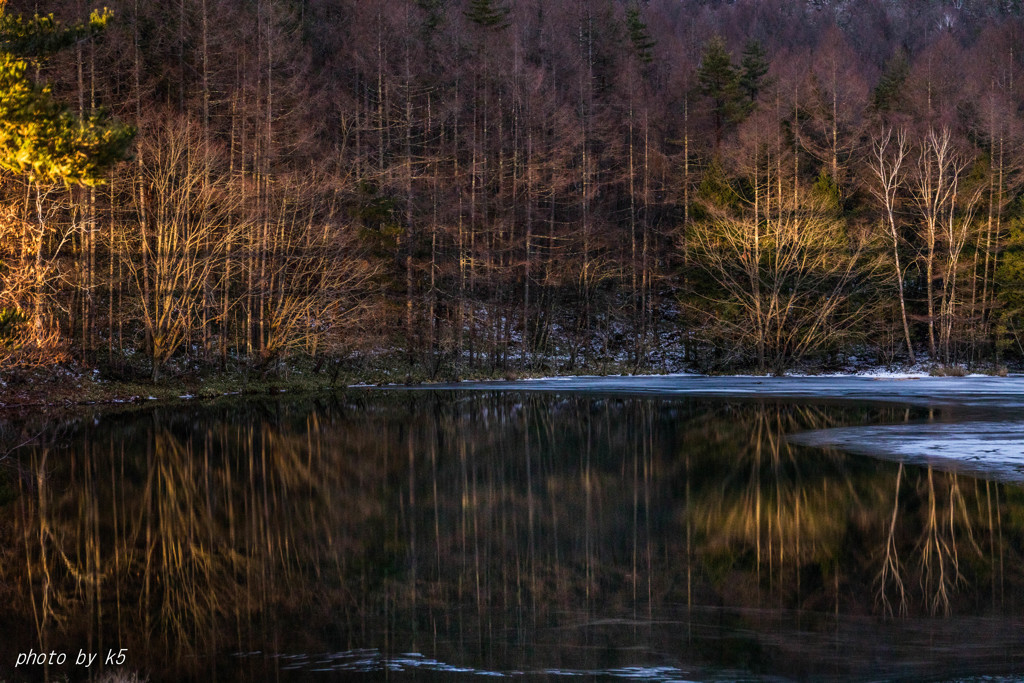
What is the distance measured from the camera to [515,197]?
145 ft

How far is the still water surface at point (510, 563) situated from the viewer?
20.5 feet

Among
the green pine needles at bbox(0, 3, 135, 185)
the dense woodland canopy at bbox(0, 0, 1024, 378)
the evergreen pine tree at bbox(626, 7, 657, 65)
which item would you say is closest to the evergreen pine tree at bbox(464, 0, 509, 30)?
the dense woodland canopy at bbox(0, 0, 1024, 378)

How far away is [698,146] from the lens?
164 feet

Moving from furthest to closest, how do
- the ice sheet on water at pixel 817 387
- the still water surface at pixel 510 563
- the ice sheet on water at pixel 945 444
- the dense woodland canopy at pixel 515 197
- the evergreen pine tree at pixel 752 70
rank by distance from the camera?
1. the evergreen pine tree at pixel 752 70
2. the dense woodland canopy at pixel 515 197
3. the ice sheet on water at pixel 817 387
4. the ice sheet on water at pixel 945 444
5. the still water surface at pixel 510 563

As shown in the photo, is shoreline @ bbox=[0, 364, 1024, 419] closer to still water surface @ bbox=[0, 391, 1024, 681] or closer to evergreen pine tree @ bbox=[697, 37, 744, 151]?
still water surface @ bbox=[0, 391, 1024, 681]

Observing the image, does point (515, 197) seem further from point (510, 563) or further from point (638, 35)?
point (510, 563)

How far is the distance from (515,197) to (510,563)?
3652cm

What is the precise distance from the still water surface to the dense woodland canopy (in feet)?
59.6

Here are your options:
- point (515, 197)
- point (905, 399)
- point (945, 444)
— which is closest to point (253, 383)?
point (515, 197)

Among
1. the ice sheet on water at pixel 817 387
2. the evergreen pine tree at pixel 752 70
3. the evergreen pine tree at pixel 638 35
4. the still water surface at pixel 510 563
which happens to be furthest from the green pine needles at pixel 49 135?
the evergreen pine tree at pixel 638 35

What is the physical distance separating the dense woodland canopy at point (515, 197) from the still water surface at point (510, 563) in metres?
18.2

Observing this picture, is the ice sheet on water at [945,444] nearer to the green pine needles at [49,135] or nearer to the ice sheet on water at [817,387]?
the ice sheet on water at [817,387]

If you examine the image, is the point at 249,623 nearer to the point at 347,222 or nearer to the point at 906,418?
the point at 906,418

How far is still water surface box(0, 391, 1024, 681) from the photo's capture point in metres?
6.25
